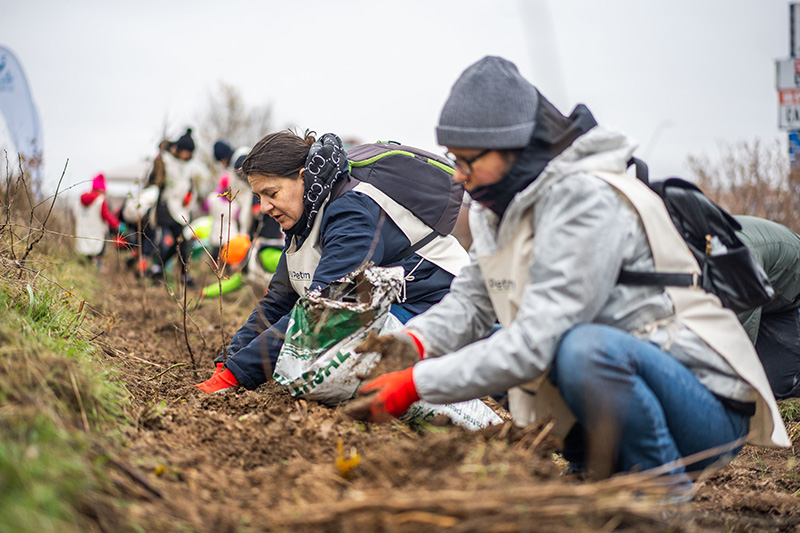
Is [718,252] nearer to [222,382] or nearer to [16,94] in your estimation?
[222,382]

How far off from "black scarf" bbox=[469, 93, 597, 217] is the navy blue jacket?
822mm

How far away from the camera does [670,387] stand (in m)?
1.84

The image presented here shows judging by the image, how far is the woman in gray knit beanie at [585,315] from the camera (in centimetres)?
180

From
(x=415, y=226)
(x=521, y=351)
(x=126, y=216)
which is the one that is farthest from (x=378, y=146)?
(x=126, y=216)

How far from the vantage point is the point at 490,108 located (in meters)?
1.92

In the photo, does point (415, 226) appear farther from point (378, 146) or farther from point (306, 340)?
point (306, 340)

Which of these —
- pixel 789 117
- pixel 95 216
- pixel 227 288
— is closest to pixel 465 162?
pixel 227 288

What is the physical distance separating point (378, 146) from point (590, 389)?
187 centimetres

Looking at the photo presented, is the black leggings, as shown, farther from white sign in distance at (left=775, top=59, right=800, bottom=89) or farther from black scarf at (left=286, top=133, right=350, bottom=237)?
white sign in distance at (left=775, top=59, right=800, bottom=89)

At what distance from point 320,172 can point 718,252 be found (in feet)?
5.26

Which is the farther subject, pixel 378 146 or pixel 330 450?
pixel 378 146

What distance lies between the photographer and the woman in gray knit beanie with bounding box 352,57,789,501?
1.80 meters

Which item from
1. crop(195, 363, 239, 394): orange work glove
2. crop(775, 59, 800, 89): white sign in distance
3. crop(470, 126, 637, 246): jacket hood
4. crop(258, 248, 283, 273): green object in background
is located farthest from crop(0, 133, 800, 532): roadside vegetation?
crop(775, 59, 800, 89): white sign in distance

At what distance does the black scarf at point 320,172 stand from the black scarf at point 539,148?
108 centimetres
